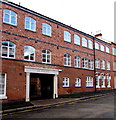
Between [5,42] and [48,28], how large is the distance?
19.9 feet

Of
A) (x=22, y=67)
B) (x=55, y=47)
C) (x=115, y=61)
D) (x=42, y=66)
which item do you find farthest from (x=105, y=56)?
(x=22, y=67)

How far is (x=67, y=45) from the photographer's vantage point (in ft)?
67.9

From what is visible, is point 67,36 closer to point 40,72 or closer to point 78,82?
point 78,82

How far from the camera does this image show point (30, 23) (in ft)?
54.4

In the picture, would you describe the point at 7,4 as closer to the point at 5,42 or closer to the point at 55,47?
the point at 5,42

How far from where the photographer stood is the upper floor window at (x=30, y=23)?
1626cm

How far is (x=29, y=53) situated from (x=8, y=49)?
2393mm

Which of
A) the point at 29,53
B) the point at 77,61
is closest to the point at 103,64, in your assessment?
the point at 77,61

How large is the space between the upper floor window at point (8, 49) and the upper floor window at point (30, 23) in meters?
2.88

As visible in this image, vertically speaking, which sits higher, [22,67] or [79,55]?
[79,55]

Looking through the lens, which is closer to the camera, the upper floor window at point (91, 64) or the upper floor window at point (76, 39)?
the upper floor window at point (76, 39)

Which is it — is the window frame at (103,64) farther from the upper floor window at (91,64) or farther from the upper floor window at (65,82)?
the upper floor window at (65,82)

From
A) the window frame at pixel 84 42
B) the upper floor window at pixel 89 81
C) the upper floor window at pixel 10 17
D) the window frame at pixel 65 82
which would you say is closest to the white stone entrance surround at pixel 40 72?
the window frame at pixel 65 82

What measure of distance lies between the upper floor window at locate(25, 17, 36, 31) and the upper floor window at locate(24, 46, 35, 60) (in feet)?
7.04
